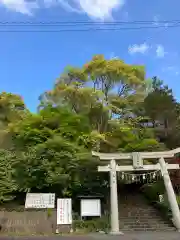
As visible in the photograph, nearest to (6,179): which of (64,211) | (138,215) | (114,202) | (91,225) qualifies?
(64,211)

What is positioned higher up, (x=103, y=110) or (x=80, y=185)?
(x=103, y=110)

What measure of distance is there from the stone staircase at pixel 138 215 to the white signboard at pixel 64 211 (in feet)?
10.5

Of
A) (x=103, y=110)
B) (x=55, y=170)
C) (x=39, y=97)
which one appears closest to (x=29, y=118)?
(x=55, y=170)

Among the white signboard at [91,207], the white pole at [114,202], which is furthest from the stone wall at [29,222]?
the white pole at [114,202]

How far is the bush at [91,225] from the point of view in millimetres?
16652

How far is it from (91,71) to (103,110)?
5.80 metres

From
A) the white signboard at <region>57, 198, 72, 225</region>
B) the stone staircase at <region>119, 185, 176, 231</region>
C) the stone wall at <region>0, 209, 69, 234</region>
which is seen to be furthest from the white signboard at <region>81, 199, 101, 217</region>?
the stone staircase at <region>119, 185, 176, 231</region>

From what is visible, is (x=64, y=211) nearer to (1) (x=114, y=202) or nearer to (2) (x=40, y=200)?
(2) (x=40, y=200)

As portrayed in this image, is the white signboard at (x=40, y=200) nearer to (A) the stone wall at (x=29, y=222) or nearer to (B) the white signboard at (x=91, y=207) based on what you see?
(A) the stone wall at (x=29, y=222)

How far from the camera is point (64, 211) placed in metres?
16.8

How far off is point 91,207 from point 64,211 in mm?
1688

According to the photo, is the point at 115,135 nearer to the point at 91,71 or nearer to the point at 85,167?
the point at 85,167

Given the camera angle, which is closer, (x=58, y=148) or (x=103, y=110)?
(x=58, y=148)

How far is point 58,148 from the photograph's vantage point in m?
18.4
